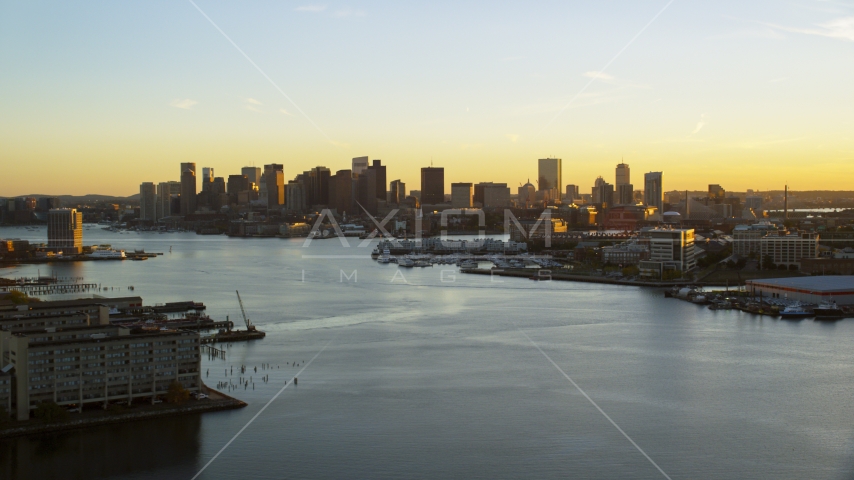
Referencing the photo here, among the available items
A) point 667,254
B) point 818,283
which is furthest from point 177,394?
point 667,254

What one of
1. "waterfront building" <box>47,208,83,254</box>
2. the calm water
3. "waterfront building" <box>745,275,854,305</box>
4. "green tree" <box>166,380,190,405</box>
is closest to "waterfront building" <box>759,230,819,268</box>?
"waterfront building" <box>745,275,854,305</box>

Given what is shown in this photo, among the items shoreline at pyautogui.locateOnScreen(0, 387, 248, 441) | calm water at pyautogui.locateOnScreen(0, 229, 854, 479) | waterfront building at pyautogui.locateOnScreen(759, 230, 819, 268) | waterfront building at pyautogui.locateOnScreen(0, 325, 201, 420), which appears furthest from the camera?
waterfront building at pyautogui.locateOnScreen(759, 230, 819, 268)

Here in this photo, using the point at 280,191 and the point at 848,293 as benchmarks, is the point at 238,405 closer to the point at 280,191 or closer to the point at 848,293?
the point at 848,293

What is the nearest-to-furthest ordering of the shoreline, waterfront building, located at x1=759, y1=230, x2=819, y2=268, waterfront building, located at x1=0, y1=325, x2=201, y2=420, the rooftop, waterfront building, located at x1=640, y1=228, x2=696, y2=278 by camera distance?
the shoreline < waterfront building, located at x1=0, y1=325, x2=201, y2=420 < the rooftop < waterfront building, located at x1=640, y1=228, x2=696, y2=278 < waterfront building, located at x1=759, y1=230, x2=819, y2=268

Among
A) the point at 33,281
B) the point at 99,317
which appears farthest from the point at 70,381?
the point at 33,281

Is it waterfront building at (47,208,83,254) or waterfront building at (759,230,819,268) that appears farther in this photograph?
waterfront building at (47,208,83,254)

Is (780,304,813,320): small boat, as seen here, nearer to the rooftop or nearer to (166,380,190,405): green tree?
the rooftop
